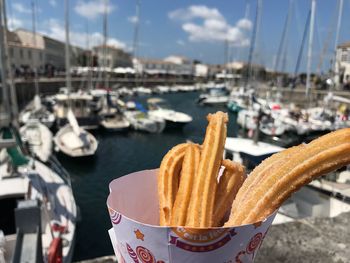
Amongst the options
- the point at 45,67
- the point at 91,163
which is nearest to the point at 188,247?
the point at 91,163

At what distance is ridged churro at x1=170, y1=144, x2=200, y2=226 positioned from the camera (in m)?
1.36

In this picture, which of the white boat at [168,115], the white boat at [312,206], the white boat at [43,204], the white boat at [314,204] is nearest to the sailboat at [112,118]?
the white boat at [168,115]

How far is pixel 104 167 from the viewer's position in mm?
18875

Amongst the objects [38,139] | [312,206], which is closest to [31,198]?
[312,206]

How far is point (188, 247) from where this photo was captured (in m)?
1.19

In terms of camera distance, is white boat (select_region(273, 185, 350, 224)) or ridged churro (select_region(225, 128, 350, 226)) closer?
ridged churro (select_region(225, 128, 350, 226))

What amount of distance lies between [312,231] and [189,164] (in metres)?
1.85

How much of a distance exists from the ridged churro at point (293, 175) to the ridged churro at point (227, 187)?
127mm

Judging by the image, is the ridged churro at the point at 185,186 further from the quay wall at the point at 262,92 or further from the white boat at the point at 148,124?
the white boat at the point at 148,124

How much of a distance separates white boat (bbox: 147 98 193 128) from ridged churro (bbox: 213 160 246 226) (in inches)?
1037

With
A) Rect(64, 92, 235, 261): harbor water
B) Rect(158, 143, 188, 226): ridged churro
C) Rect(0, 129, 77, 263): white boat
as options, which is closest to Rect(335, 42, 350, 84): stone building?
Rect(64, 92, 235, 261): harbor water

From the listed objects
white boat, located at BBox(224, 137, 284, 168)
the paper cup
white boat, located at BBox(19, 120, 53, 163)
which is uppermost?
the paper cup

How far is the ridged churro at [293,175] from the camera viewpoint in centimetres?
128

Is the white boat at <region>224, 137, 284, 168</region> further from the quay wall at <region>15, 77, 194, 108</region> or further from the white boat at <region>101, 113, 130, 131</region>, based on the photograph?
the quay wall at <region>15, 77, 194, 108</region>
